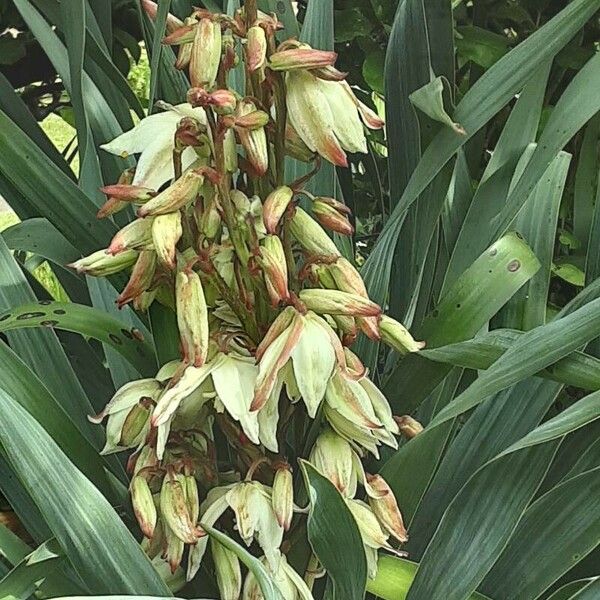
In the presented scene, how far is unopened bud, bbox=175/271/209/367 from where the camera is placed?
1.50 ft

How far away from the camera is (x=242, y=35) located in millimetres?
477

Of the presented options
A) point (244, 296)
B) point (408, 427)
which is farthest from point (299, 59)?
point (408, 427)

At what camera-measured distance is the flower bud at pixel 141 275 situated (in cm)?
47

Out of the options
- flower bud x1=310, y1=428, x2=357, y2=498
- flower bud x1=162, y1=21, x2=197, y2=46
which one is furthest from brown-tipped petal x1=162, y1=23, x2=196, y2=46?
flower bud x1=310, y1=428, x2=357, y2=498

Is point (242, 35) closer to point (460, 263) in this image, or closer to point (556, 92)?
point (460, 263)

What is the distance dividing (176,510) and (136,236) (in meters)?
0.14

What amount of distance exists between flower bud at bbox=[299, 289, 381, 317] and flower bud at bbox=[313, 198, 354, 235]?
0.04m

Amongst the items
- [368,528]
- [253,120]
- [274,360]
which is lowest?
[368,528]

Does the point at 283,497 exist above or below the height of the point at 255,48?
below

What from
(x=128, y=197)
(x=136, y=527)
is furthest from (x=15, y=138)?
(x=136, y=527)

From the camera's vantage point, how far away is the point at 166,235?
1.47 feet

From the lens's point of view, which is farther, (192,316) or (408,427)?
(408,427)

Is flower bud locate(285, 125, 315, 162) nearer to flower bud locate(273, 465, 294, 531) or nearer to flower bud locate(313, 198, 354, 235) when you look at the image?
flower bud locate(313, 198, 354, 235)

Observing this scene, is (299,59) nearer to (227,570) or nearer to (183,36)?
(183,36)
